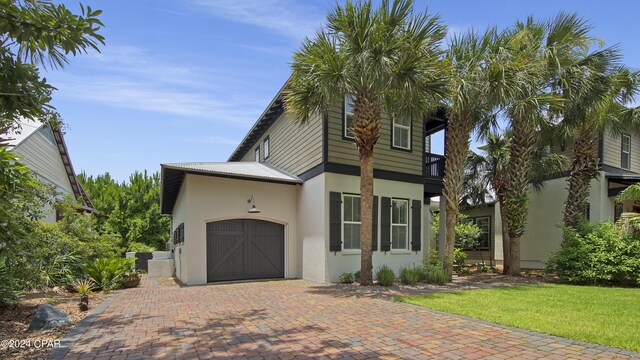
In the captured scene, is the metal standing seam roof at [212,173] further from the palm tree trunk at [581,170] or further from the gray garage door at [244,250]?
the palm tree trunk at [581,170]

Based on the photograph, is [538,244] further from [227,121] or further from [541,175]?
[227,121]

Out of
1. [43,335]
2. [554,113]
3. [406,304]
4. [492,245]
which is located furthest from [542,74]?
[43,335]

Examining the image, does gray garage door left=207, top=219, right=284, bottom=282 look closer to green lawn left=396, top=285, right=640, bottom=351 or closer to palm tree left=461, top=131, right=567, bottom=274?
green lawn left=396, top=285, right=640, bottom=351

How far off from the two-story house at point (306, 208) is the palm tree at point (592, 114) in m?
5.36

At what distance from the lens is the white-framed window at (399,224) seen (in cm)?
1337

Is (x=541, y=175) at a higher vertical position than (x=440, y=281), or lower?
higher

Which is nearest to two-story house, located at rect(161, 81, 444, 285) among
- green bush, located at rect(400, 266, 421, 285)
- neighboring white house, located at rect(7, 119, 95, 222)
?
green bush, located at rect(400, 266, 421, 285)

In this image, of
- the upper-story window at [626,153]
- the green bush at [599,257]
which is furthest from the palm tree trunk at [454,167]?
the upper-story window at [626,153]

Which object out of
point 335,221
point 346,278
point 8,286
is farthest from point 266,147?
point 8,286

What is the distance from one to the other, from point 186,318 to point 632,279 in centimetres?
1319

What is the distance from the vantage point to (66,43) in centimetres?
375

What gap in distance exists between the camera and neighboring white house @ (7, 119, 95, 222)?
1406 centimetres

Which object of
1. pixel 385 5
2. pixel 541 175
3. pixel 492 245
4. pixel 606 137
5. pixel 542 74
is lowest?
pixel 492 245

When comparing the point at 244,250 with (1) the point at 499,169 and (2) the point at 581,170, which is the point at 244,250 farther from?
(2) the point at 581,170
